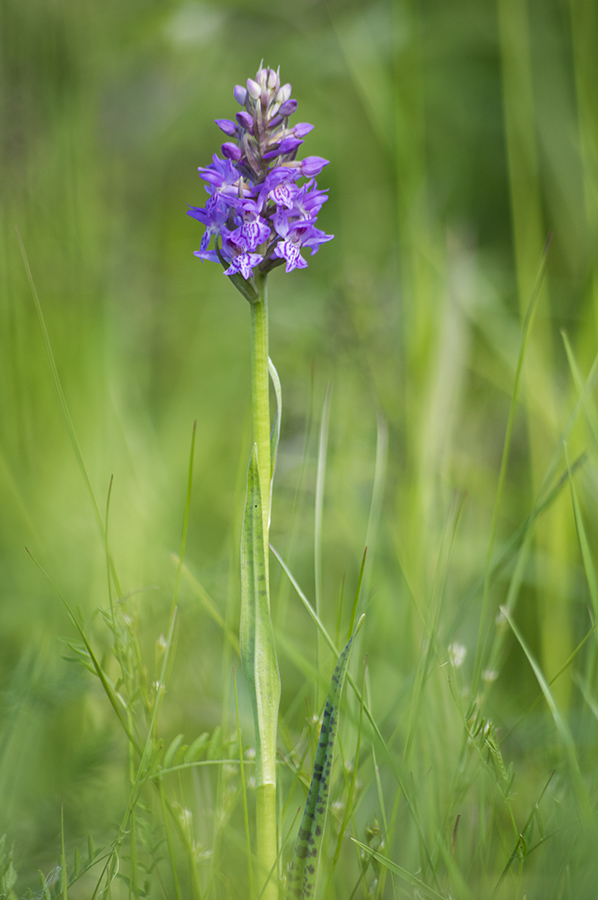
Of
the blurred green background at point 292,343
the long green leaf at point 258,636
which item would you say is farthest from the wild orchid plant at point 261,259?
the blurred green background at point 292,343

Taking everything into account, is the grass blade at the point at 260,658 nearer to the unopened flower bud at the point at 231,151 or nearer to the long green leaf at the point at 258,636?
the long green leaf at the point at 258,636

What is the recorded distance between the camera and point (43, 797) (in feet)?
4.23

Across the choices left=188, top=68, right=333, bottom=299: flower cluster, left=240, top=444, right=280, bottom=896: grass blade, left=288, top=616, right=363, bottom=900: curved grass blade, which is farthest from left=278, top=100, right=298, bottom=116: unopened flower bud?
left=288, top=616, right=363, bottom=900: curved grass blade

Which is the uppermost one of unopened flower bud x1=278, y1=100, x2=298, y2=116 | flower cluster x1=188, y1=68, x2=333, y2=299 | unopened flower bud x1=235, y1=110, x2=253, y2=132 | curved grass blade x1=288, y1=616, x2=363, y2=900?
unopened flower bud x1=278, y1=100, x2=298, y2=116

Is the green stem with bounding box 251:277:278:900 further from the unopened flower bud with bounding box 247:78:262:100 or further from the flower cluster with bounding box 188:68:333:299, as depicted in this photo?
the unopened flower bud with bounding box 247:78:262:100

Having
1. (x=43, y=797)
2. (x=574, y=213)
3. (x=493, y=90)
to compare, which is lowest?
(x=43, y=797)

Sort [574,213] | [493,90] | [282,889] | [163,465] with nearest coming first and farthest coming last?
1. [282,889]
2. [163,465]
3. [574,213]
4. [493,90]

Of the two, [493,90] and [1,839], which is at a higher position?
[493,90]

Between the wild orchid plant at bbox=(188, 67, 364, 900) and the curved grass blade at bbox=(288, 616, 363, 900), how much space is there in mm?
30

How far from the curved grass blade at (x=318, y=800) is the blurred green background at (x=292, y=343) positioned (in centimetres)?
32

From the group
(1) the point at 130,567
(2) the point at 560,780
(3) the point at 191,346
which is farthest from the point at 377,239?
(2) the point at 560,780

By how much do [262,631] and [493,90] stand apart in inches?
120

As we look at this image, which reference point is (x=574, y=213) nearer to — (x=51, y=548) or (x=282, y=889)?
(x=51, y=548)

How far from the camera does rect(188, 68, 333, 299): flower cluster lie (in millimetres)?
974
